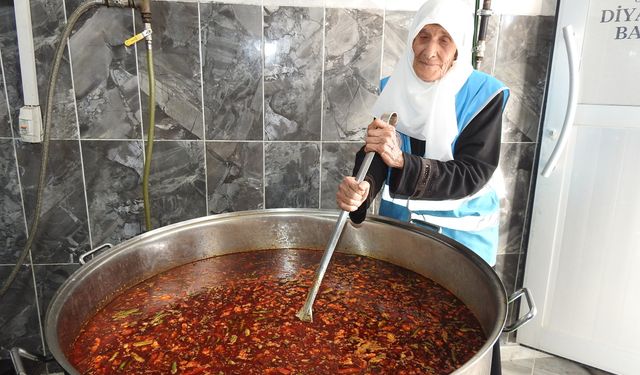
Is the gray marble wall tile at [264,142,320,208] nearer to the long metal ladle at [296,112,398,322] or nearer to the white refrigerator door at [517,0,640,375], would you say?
the long metal ladle at [296,112,398,322]

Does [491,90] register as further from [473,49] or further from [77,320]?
[77,320]

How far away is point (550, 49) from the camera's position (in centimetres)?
223

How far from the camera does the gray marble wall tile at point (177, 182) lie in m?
2.13

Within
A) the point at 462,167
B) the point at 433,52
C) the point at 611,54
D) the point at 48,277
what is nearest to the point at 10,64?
the point at 48,277

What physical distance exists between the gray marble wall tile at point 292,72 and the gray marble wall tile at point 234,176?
136 mm

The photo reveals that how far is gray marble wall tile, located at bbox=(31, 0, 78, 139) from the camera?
1910mm

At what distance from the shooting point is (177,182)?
7.12 ft

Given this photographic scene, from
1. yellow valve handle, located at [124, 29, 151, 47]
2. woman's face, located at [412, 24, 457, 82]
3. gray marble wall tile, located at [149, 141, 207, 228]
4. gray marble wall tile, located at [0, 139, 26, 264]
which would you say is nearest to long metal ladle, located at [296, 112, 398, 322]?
woman's face, located at [412, 24, 457, 82]

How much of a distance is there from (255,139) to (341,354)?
1292 mm

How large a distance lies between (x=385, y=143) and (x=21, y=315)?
2.05m

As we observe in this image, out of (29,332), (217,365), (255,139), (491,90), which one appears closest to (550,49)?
(491,90)

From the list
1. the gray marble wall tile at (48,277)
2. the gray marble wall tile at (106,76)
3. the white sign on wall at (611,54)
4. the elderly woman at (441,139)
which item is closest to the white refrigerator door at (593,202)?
the white sign on wall at (611,54)

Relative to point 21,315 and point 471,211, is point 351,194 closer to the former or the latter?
point 471,211

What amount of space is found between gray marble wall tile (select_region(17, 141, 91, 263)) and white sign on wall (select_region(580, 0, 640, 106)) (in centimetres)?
241
